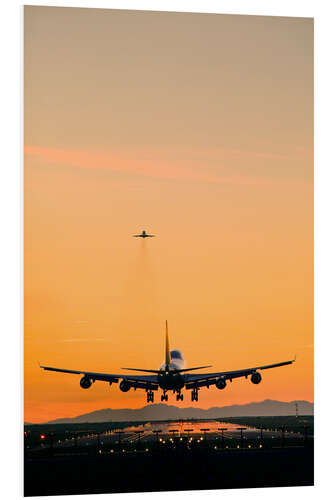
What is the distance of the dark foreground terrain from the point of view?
78.1ft

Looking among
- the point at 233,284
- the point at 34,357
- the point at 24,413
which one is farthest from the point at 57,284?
the point at 233,284

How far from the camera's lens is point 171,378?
1328 inches

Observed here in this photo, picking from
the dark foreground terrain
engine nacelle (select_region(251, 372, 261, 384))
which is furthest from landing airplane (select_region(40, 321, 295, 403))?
the dark foreground terrain

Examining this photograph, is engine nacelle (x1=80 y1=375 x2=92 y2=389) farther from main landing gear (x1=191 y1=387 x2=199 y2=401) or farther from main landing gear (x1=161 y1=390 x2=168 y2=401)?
main landing gear (x1=191 y1=387 x2=199 y2=401)

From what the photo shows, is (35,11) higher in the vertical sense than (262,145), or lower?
higher

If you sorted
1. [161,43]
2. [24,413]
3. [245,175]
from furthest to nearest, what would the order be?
[245,175], [161,43], [24,413]

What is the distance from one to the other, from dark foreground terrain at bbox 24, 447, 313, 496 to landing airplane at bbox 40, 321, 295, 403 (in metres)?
2.32

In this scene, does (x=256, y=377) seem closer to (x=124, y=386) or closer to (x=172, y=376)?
(x=124, y=386)

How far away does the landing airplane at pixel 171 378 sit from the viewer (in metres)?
27.5

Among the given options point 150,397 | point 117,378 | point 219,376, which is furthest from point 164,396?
point 219,376

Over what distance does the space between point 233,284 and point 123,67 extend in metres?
7.35
